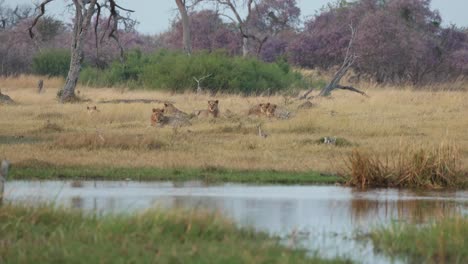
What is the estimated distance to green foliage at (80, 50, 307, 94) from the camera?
36312mm

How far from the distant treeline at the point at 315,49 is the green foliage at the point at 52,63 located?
0.06 m

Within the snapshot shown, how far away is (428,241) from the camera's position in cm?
938

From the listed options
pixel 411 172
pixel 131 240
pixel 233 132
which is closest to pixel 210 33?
pixel 233 132

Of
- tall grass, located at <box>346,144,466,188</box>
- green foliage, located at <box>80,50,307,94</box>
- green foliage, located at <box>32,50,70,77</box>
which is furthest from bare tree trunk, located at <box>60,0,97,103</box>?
tall grass, located at <box>346,144,466,188</box>

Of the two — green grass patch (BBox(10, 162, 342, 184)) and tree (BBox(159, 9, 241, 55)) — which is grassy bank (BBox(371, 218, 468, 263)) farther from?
tree (BBox(159, 9, 241, 55))

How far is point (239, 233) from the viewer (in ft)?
30.8

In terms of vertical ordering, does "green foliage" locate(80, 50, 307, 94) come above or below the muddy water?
above

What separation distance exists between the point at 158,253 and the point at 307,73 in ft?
146

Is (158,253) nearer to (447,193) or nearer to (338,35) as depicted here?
(447,193)

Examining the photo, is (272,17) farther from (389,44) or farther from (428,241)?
(428,241)

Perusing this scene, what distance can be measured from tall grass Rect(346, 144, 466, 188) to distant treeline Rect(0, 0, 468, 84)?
71.7ft

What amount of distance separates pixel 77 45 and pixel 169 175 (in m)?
17.7

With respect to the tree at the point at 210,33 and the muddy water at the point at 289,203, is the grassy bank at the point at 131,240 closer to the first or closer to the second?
the muddy water at the point at 289,203

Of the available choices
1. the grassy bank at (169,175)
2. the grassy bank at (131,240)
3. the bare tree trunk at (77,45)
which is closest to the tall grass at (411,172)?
the grassy bank at (169,175)
